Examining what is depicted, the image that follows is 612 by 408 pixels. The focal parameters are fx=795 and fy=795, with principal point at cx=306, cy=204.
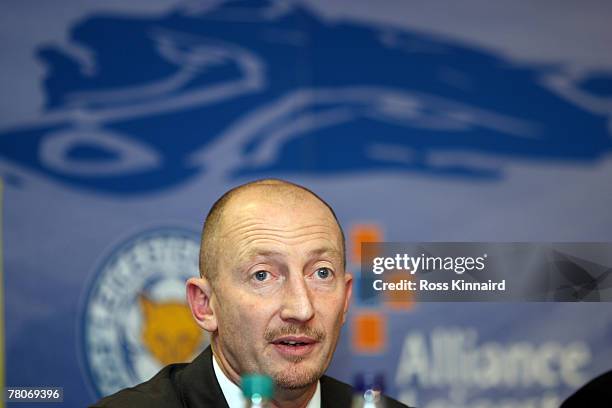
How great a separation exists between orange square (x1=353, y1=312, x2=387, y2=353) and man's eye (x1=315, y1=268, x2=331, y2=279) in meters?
1.38

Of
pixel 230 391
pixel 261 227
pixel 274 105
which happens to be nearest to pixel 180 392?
pixel 230 391

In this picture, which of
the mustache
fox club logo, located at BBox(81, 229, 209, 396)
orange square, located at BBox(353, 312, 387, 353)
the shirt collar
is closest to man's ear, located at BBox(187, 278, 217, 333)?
the shirt collar

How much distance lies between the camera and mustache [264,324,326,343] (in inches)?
75.0

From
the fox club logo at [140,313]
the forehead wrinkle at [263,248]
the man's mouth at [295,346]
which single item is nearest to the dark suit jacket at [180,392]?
the man's mouth at [295,346]

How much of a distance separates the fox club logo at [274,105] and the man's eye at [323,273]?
1.39m

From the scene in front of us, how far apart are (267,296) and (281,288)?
39 mm

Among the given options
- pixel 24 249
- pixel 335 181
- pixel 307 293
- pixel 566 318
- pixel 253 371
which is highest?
pixel 335 181

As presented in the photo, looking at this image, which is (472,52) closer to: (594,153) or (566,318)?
(594,153)

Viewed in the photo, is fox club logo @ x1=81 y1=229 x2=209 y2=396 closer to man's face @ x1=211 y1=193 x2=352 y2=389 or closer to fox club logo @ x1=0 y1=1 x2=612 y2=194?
fox club logo @ x1=0 y1=1 x2=612 y2=194

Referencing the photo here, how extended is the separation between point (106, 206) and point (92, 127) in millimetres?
340

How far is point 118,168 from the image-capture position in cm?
335

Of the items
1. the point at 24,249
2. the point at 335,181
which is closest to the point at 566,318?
the point at 335,181

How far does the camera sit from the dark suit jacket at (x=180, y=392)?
2037 millimetres

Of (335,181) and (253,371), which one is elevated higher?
(335,181)
